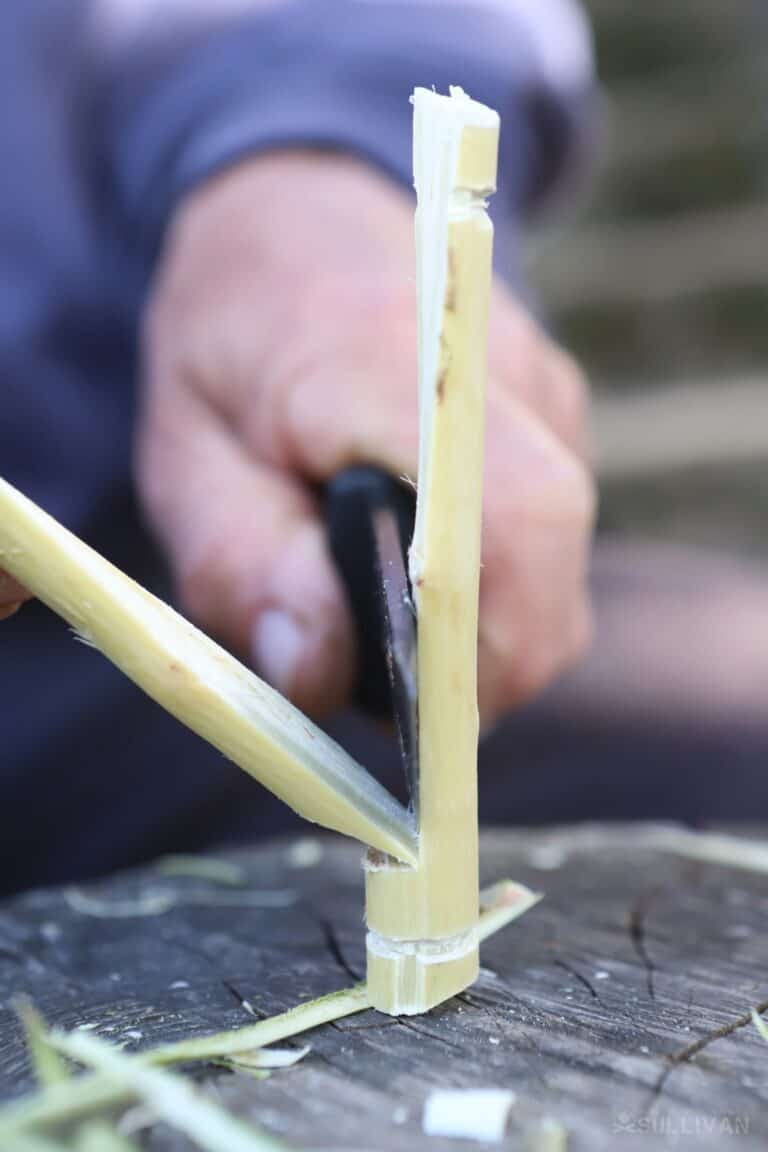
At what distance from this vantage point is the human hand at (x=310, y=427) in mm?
840

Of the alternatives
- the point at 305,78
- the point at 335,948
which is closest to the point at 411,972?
the point at 335,948

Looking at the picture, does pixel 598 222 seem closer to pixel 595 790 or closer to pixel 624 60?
pixel 624 60

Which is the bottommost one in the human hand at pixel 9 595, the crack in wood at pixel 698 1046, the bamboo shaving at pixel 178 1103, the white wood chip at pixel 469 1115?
the crack in wood at pixel 698 1046

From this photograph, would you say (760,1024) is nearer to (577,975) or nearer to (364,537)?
(577,975)

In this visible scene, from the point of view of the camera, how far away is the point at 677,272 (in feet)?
8.86

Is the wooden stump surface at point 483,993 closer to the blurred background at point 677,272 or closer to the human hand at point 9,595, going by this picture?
the human hand at point 9,595

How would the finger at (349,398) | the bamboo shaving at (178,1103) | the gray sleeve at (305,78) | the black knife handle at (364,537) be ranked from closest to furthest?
the bamboo shaving at (178,1103), the black knife handle at (364,537), the finger at (349,398), the gray sleeve at (305,78)

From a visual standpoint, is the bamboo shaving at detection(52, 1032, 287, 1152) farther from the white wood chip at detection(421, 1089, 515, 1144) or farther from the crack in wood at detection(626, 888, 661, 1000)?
the crack in wood at detection(626, 888, 661, 1000)

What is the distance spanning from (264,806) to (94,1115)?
0.94 meters

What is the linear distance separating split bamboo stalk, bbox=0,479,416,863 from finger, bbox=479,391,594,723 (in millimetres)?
366

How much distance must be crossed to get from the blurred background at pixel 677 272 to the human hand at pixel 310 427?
1616 millimetres

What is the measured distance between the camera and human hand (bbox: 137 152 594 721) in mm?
840

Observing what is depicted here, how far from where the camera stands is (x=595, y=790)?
132 cm

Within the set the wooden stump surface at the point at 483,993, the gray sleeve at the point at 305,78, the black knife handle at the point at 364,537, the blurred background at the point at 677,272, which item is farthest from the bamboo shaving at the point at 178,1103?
the blurred background at the point at 677,272
